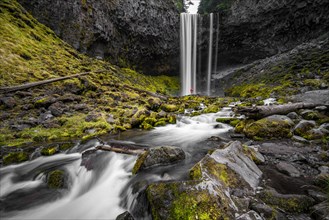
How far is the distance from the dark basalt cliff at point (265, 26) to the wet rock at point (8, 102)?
29.2m

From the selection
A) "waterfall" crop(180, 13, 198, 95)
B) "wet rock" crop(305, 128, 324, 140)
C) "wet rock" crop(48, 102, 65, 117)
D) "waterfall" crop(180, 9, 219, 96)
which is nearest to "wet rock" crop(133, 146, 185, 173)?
"wet rock" crop(305, 128, 324, 140)

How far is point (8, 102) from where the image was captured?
7.54 m

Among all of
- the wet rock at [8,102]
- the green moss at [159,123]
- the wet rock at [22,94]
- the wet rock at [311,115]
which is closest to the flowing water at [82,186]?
the green moss at [159,123]

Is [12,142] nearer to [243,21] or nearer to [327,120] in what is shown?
[327,120]

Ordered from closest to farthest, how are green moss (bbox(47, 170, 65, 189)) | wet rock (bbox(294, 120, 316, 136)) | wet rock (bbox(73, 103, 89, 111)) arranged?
green moss (bbox(47, 170, 65, 189)), wet rock (bbox(294, 120, 316, 136)), wet rock (bbox(73, 103, 89, 111))

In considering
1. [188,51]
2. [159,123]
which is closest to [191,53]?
[188,51]

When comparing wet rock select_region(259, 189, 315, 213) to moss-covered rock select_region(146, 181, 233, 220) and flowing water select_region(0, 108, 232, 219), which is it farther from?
flowing water select_region(0, 108, 232, 219)

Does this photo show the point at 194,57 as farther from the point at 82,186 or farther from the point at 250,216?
the point at 250,216

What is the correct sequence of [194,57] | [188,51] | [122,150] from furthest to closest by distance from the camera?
1. [194,57]
2. [188,51]
3. [122,150]

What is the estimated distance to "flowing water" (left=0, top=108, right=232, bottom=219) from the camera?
311 cm

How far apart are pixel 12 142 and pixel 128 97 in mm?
7225

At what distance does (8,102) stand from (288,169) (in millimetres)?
9876

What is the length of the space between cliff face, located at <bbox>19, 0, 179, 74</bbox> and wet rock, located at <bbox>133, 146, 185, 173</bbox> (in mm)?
19265

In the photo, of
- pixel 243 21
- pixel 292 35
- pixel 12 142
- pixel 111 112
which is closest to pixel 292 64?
pixel 292 35
